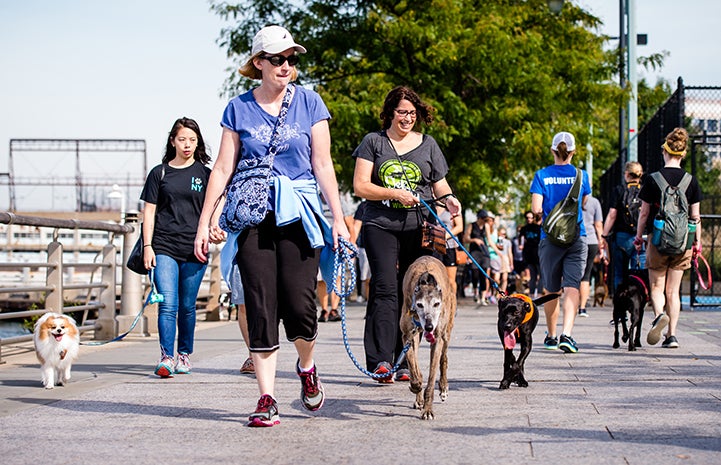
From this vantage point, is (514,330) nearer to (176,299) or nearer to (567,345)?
(567,345)

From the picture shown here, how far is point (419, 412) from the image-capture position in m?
6.15

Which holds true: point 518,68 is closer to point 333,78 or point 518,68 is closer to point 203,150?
point 333,78

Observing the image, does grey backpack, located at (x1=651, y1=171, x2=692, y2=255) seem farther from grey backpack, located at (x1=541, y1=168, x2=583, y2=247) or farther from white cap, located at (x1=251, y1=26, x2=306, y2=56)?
white cap, located at (x1=251, y1=26, x2=306, y2=56)

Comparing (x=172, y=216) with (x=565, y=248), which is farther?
(x=565, y=248)

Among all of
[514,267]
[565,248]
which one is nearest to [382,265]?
[565,248]

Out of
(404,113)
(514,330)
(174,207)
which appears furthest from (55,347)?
(514,330)

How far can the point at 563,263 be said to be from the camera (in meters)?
9.88

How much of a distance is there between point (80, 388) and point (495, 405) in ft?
10.2

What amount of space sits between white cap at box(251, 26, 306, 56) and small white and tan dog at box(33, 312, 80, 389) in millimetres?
3101

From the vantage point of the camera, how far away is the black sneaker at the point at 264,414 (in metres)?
5.66

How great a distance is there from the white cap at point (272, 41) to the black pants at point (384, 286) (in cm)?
209

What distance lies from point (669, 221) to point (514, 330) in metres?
3.04

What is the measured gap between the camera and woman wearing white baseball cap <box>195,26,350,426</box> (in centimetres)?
572

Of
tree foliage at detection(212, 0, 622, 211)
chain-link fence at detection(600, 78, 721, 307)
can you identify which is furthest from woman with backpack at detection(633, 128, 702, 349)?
tree foliage at detection(212, 0, 622, 211)
